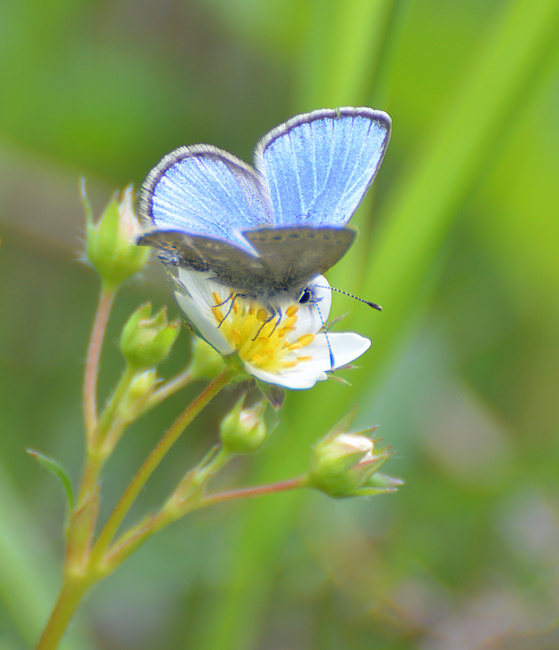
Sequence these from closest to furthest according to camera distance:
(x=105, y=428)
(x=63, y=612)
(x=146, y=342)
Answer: (x=63, y=612)
(x=105, y=428)
(x=146, y=342)

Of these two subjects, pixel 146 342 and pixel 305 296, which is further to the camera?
pixel 305 296

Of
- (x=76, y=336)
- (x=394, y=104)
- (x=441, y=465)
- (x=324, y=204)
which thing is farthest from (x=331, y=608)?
(x=394, y=104)

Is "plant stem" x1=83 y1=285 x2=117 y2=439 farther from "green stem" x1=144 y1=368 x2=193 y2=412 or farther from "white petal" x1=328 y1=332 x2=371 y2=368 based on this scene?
"white petal" x1=328 y1=332 x2=371 y2=368

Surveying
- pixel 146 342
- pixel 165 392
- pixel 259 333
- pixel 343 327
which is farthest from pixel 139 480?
pixel 343 327

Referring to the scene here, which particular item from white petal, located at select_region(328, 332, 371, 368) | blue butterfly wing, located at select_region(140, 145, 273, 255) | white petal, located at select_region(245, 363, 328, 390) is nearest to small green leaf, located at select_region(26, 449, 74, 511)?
white petal, located at select_region(245, 363, 328, 390)

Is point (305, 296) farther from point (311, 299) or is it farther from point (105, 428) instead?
point (105, 428)

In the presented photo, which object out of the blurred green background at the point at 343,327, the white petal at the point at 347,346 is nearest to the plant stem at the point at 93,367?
the white petal at the point at 347,346
